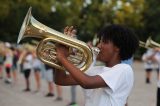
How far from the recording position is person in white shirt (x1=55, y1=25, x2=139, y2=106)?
3055 mm

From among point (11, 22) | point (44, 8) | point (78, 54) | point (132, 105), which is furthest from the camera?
point (11, 22)

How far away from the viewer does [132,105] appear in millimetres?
9891

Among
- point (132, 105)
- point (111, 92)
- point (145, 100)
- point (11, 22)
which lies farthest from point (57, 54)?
point (11, 22)

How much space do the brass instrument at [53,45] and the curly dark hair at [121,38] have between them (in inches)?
5.0

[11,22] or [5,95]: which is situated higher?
[5,95]

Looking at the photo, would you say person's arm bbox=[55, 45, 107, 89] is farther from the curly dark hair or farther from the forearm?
the curly dark hair

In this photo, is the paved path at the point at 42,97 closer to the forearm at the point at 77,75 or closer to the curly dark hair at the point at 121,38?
the curly dark hair at the point at 121,38

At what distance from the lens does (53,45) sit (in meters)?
3.24

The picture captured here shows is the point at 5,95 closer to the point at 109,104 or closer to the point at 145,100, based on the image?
the point at 145,100

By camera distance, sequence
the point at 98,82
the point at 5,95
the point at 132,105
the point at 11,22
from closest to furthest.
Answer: the point at 98,82, the point at 132,105, the point at 5,95, the point at 11,22

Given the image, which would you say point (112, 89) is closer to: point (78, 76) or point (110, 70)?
point (110, 70)

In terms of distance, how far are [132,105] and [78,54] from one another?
6764 millimetres

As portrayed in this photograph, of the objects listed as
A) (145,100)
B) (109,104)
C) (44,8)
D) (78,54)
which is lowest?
(44,8)

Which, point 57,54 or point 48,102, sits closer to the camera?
point 57,54
